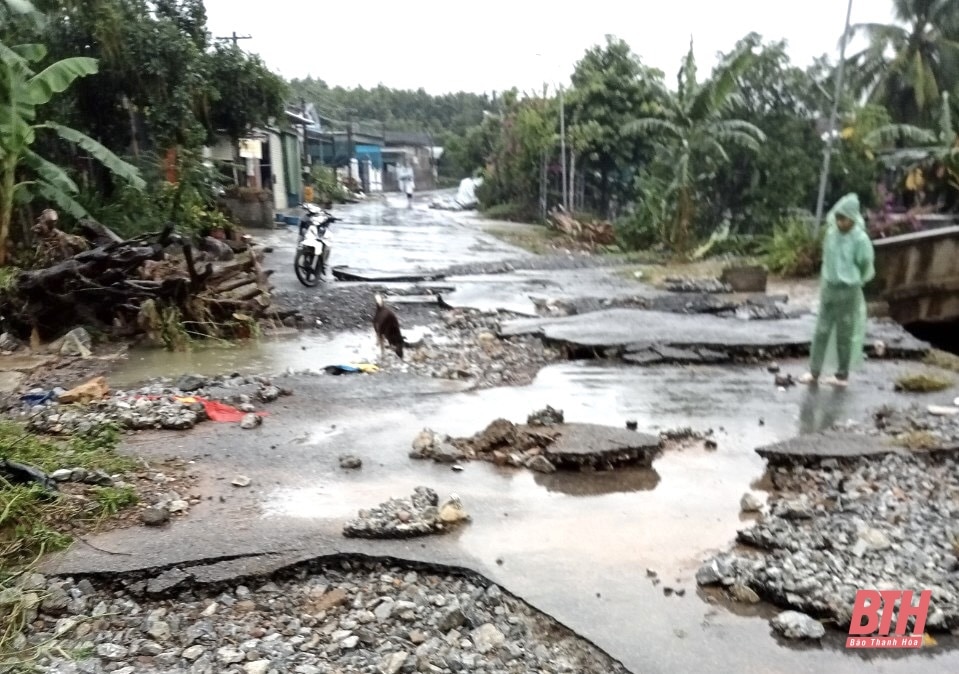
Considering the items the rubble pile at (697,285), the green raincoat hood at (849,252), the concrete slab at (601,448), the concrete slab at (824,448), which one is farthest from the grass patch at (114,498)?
the rubble pile at (697,285)

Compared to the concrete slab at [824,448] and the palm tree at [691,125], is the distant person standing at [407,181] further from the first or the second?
the concrete slab at [824,448]

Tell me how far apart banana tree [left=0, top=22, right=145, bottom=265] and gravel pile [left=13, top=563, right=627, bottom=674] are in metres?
7.22

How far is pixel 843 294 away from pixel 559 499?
3.51 m

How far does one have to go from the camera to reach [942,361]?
704cm

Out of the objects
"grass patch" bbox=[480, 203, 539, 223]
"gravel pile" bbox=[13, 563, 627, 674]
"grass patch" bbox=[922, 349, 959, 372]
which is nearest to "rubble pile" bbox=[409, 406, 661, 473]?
"gravel pile" bbox=[13, 563, 627, 674]

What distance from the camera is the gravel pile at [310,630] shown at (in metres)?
2.67

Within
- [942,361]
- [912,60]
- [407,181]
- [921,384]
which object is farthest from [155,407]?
[407,181]

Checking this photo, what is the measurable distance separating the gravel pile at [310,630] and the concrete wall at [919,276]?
870 cm

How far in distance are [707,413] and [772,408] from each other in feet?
1.80

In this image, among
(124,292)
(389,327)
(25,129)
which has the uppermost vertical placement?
(25,129)

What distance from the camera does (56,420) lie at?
4.71 meters

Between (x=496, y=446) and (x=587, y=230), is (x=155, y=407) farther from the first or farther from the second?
(x=587, y=230)

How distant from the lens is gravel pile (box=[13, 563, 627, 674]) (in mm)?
2670

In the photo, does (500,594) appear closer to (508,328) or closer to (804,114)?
(508,328)
